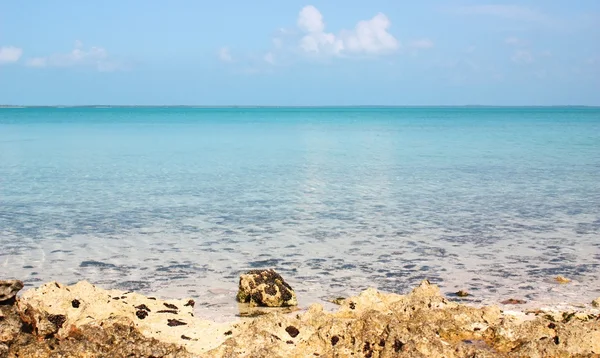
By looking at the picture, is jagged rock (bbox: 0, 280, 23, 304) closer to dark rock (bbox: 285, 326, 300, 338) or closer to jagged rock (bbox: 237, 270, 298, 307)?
dark rock (bbox: 285, 326, 300, 338)

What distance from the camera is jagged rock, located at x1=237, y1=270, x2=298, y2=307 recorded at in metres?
7.49

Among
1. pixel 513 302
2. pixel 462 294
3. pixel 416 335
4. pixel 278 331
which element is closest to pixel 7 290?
pixel 278 331

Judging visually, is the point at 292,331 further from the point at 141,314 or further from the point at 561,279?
the point at 561,279

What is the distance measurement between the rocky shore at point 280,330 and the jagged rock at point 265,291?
1.33m

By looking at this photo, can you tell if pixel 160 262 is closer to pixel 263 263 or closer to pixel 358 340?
pixel 263 263

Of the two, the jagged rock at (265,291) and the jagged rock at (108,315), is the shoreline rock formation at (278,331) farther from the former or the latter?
the jagged rock at (265,291)

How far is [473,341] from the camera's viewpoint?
5672 millimetres

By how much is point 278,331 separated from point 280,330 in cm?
2

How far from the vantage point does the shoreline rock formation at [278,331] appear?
205 inches

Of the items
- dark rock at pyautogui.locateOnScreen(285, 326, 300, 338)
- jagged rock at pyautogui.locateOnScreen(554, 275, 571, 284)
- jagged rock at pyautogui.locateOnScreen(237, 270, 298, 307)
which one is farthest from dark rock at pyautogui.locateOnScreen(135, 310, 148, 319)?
jagged rock at pyautogui.locateOnScreen(554, 275, 571, 284)


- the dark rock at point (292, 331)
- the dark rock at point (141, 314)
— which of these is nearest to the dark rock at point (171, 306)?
the dark rock at point (141, 314)

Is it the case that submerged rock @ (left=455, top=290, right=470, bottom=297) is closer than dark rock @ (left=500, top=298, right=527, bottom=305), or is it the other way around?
dark rock @ (left=500, top=298, right=527, bottom=305)

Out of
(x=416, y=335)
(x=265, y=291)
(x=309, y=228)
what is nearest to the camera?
(x=416, y=335)

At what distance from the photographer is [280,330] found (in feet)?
18.3
